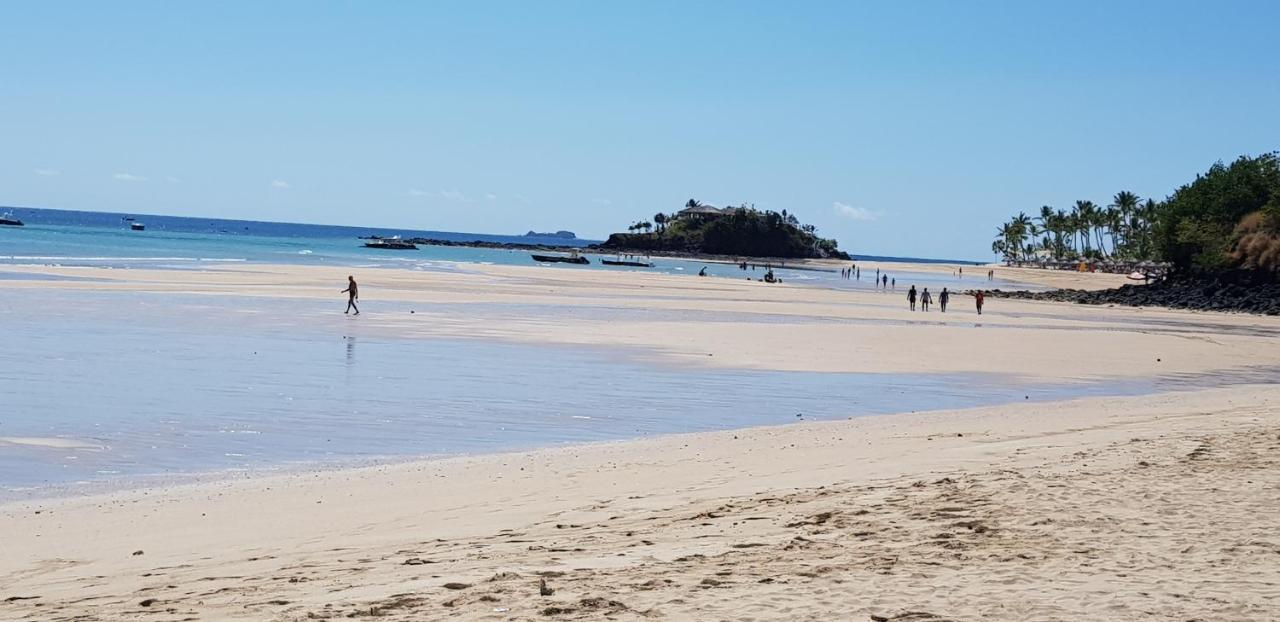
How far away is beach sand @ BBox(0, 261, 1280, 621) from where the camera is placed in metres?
6.87

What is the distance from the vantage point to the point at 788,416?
18.7 meters

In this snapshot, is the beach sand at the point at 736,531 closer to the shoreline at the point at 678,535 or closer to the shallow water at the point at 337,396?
the shoreline at the point at 678,535

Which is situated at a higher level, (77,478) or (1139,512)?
(1139,512)

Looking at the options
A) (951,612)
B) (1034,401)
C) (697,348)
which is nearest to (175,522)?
(951,612)

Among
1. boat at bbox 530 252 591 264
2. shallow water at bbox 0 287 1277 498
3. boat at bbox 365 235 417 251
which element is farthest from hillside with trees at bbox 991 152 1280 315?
boat at bbox 365 235 417 251

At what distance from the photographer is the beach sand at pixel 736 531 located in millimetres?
6867

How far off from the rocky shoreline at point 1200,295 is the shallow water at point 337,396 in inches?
1516

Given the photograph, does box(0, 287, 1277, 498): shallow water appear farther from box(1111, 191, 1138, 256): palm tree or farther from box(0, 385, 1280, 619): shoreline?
box(1111, 191, 1138, 256): palm tree

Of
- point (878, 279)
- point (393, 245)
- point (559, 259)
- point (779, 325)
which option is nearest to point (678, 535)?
point (779, 325)

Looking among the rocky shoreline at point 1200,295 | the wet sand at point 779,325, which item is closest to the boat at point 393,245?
the wet sand at point 779,325

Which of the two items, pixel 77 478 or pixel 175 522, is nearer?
pixel 175 522

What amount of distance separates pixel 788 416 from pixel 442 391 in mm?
5728

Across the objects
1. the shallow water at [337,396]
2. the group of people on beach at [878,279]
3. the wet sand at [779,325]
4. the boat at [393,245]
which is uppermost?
the boat at [393,245]

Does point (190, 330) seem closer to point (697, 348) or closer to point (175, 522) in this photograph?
point (697, 348)
